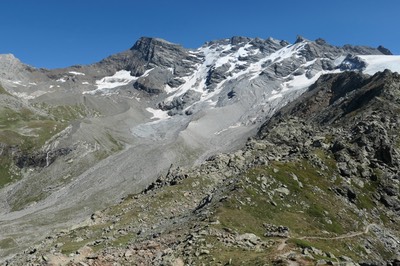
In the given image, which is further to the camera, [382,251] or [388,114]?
[388,114]

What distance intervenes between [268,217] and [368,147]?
50049 millimetres

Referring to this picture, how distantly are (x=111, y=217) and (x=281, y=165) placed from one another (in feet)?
101

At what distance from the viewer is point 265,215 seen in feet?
190

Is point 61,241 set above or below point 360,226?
above

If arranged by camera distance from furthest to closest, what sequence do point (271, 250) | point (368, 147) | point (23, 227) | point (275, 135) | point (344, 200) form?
point (23, 227) < point (275, 135) < point (368, 147) < point (344, 200) < point (271, 250)

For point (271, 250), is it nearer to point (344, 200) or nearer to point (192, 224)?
point (192, 224)

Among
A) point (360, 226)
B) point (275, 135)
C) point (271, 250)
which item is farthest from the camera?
point (275, 135)

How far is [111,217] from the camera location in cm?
7269

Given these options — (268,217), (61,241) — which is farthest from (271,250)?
(61,241)

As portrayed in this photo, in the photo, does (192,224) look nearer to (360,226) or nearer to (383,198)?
(360,226)

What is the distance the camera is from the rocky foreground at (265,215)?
41.8 metres

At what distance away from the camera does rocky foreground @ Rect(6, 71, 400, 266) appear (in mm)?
41750

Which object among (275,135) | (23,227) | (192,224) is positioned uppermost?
(275,135)

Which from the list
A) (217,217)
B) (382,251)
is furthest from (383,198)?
(217,217)
